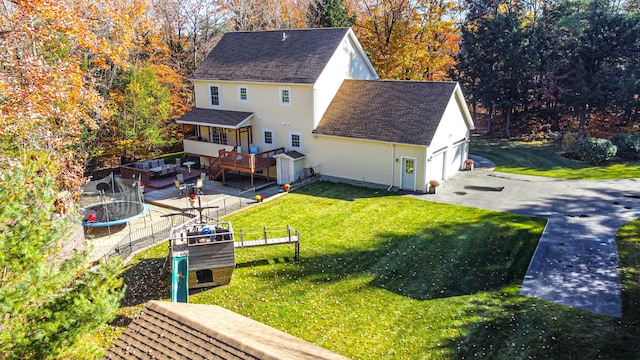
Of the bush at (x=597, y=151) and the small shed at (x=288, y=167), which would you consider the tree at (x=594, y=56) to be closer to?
the bush at (x=597, y=151)

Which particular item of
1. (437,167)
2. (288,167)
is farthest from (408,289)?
(288,167)

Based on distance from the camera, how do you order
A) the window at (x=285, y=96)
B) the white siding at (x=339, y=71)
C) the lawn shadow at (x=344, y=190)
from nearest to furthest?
the lawn shadow at (x=344, y=190)
the white siding at (x=339, y=71)
the window at (x=285, y=96)

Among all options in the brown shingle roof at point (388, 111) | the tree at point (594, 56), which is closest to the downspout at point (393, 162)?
the brown shingle roof at point (388, 111)

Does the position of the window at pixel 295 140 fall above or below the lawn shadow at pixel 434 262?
above

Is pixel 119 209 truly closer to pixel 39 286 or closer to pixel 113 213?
pixel 113 213

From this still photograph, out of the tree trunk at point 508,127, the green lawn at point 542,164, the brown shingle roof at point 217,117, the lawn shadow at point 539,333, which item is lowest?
the lawn shadow at point 539,333

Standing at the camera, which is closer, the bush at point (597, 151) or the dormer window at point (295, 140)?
the dormer window at point (295, 140)
